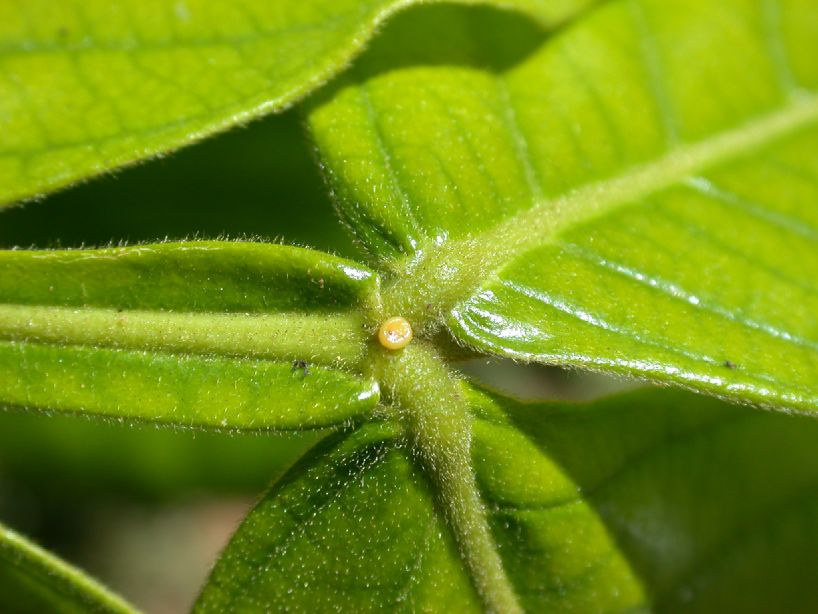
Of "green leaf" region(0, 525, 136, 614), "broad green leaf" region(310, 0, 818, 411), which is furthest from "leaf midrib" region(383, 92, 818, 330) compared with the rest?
"green leaf" region(0, 525, 136, 614)

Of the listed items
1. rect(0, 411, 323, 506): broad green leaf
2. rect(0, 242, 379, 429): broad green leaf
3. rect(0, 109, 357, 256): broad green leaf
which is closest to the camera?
rect(0, 242, 379, 429): broad green leaf

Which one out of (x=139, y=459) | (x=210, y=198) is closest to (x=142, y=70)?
(x=210, y=198)

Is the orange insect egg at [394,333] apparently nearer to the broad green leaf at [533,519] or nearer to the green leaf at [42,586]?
the broad green leaf at [533,519]

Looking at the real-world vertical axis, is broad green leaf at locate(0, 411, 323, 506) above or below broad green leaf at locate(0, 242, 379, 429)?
below

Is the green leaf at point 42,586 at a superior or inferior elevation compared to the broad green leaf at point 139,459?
superior

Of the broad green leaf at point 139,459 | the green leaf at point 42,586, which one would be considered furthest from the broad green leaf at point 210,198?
the green leaf at point 42,586

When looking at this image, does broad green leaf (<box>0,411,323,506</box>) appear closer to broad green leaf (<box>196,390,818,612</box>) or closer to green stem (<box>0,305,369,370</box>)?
broad green leaf (<box>196,390,818,612</box>)

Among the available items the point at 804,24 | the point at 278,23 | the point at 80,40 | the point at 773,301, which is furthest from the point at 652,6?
the point at 80,40
